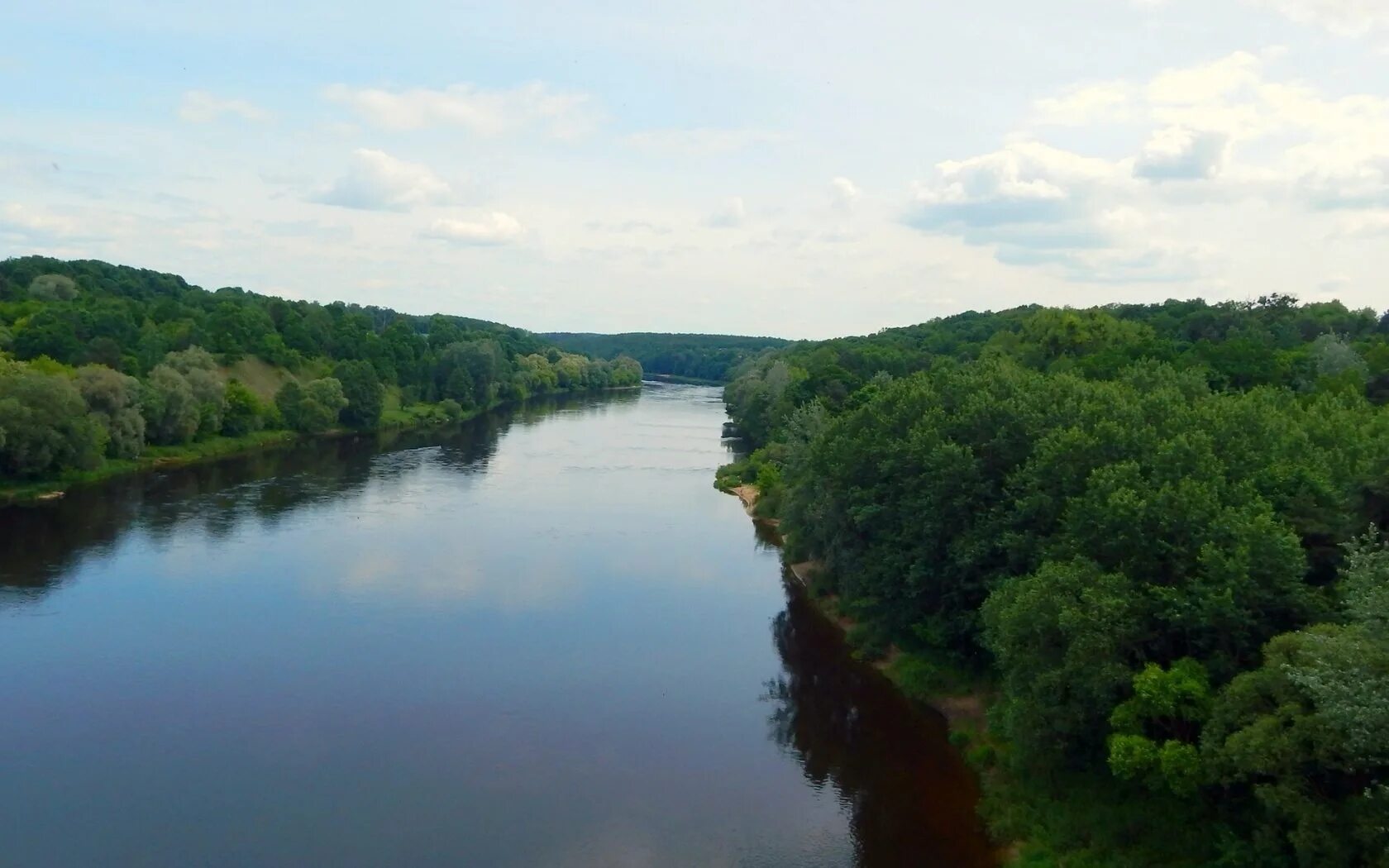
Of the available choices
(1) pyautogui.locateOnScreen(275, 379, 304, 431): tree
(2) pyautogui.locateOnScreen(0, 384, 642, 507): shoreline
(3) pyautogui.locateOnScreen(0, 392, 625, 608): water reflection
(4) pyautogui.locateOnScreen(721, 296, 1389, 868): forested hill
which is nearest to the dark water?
(3) pyautogui.locateOnScreen(0, 392, 625, 608): water reflection

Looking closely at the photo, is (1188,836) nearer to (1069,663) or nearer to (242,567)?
(1069,663)

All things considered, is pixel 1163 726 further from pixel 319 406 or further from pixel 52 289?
pixel 52 289

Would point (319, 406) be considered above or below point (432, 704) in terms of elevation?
above

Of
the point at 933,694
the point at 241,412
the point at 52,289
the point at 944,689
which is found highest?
the point at 52,289

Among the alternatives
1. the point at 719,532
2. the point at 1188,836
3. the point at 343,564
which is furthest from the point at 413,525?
the point at 1188,836

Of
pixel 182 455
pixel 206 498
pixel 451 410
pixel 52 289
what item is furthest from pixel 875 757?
pixel 52 289

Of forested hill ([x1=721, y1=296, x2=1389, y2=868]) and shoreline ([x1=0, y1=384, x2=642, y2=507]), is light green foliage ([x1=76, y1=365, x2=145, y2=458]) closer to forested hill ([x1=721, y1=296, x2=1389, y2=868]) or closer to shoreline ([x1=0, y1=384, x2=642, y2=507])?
shoreline ([x1=0, y1=384, x2=642, y2=507])
